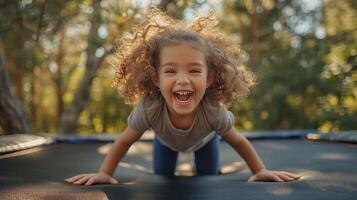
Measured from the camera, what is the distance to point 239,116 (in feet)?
22.2

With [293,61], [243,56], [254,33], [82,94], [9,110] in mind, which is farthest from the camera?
[254,33]

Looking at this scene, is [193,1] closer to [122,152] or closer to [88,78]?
[88,78]

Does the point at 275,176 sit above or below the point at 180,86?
below

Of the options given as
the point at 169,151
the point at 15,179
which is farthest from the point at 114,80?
the point at 15,179

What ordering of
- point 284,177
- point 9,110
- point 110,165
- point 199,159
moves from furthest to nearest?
point 9,110, point 199,159, point 110,165, point 284,177

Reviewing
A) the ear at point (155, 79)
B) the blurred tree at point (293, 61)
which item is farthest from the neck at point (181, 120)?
the blurred tree at point (293, 61)

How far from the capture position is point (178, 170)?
2088 mm

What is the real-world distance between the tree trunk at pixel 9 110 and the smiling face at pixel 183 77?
1.65m

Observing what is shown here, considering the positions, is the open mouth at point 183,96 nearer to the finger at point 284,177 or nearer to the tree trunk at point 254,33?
the finger at point 284,177

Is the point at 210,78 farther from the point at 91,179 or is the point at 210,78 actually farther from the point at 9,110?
the point at 9,110

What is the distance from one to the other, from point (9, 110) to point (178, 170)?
4.21 feet

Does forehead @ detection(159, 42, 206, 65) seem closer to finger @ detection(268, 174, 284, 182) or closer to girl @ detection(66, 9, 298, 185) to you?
girl @ detection(66, 9, 298, 185)

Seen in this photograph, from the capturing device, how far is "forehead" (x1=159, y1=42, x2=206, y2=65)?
53.3 inches

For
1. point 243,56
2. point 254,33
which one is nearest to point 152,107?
point 243,56
